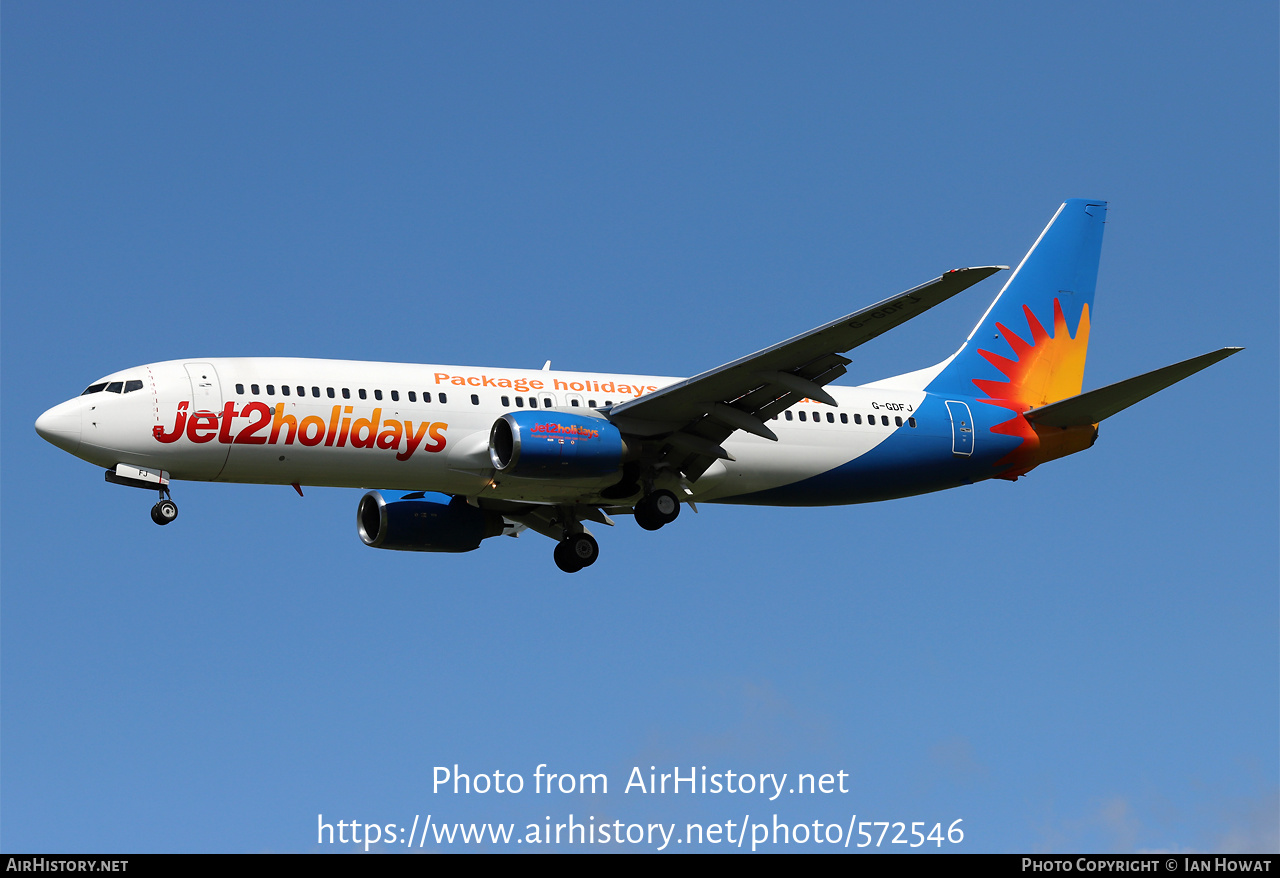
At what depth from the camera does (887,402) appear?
3794 centimetres

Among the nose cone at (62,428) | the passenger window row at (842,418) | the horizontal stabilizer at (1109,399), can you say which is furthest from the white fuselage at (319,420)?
the horizontal stabilizer at (1109,399)

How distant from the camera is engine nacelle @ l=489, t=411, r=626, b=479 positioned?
32.7m

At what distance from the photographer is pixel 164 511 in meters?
32.3

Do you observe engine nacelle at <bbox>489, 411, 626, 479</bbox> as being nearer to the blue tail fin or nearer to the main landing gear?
the main landing gear

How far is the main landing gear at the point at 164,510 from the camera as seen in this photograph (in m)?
32.3

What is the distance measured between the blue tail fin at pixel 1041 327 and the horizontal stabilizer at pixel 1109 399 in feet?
3.39

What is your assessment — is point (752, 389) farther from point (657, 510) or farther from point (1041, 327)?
point (1041, 327)

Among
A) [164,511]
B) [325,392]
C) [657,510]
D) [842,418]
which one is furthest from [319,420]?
[842,418]

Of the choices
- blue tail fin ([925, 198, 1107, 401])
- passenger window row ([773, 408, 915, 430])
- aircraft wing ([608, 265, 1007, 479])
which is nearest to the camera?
aircraft wing ([608, 265, 1007, 479])

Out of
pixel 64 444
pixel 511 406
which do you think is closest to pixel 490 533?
pixel 511 406

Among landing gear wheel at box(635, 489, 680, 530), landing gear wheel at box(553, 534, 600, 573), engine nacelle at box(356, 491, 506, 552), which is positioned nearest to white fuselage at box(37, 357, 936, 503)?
landing gear wheel at box(635, 489, 680, 530)

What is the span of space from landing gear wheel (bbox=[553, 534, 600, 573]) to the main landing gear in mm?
9780

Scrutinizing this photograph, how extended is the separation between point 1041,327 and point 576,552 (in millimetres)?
13716
